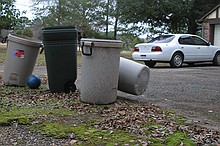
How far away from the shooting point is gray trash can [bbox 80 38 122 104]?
5770 millimetres

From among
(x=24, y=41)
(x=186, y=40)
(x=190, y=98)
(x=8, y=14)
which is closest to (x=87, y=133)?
(x=190, y=98)

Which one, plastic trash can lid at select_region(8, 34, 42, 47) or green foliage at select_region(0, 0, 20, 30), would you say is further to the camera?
green foliage at select_region(0, 0, 20, 30)

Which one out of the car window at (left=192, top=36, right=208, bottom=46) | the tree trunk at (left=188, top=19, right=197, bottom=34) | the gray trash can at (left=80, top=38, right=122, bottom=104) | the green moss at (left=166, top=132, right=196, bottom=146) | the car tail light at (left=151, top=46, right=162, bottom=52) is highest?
the tree trunk at (left=188, top=19, right=197, bottom=34)

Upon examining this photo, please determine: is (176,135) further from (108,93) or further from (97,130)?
(108,93)

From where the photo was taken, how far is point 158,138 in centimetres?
405

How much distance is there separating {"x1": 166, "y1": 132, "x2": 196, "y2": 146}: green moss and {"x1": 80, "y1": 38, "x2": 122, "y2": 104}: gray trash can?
193cm

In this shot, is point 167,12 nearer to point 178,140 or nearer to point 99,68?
point 99,68

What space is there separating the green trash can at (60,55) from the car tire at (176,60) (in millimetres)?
8619

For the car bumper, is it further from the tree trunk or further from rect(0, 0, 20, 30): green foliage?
rect(0, 0, 20, 30): green foliage

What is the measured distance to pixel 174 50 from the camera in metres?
14.8

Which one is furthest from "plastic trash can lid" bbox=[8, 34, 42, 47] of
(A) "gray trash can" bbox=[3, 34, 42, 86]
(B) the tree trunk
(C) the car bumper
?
(B) the tree trunk

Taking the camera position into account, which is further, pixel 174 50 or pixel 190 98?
pixel 174 50

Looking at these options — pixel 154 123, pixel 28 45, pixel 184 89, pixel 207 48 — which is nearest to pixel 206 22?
pixel 207 48

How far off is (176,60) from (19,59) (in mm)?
8742
